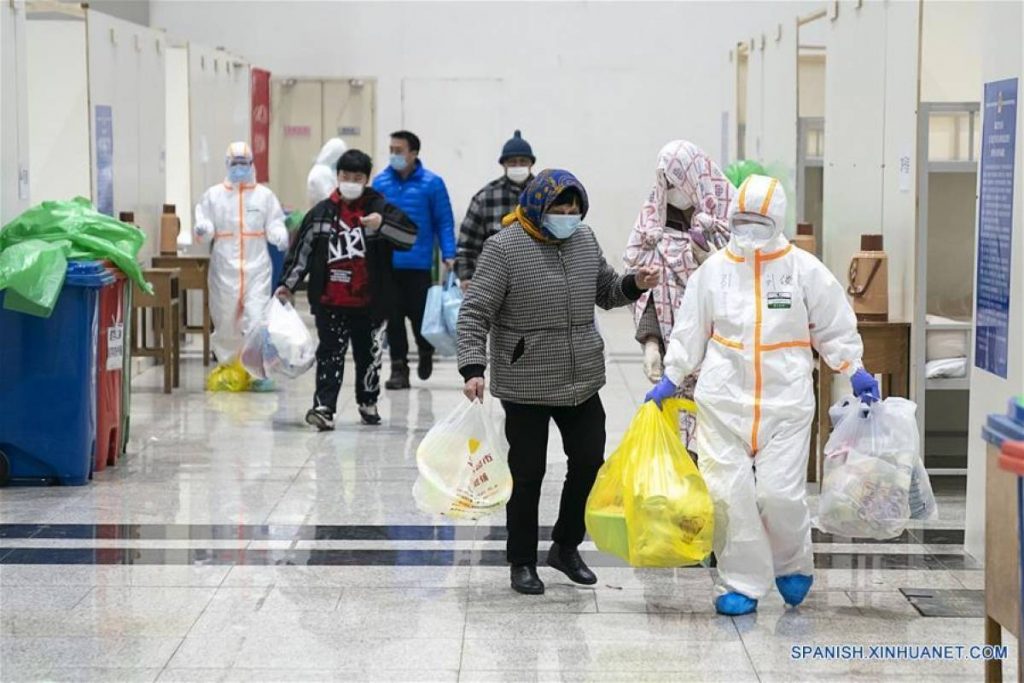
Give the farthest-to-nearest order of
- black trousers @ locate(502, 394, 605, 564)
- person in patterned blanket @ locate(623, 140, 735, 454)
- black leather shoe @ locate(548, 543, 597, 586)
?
person in patterned blanket @ locate(623, 140, 735, 454), black leather shoe @ locate(548, 543, 597, 586), black trousers @ locate(502, 394, 605, 564)

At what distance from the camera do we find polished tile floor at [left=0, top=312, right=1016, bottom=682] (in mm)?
4648

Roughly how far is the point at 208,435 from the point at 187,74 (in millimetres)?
4882

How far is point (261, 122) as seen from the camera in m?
15.6

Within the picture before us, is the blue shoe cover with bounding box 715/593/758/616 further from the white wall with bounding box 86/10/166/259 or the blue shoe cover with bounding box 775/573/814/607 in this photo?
the white wall with bounding box 86/10/166/259

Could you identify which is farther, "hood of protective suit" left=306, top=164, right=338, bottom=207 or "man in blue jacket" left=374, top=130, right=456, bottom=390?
"hood of protective suit" left=306, top=164, right=338, bottom=207

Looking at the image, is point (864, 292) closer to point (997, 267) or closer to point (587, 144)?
point (997, 267)

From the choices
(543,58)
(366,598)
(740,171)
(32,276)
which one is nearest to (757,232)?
(366,598)

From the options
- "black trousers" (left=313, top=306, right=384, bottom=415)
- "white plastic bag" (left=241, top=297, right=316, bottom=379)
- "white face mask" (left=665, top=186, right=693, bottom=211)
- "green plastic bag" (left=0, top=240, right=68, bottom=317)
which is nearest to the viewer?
"white face mask" (left=665, top=186, right=693, bottom=211)

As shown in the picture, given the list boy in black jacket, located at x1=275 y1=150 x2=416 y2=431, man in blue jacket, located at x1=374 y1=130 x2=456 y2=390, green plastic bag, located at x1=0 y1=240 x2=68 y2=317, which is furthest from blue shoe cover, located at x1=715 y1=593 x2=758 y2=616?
man in blue jacket, located at x1=374 y1=130 x2=456 y2=390

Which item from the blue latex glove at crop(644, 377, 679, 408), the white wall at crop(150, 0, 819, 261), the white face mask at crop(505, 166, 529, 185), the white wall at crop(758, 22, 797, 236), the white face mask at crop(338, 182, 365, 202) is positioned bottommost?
the blue latex glove at crop(644, 377, 679, 408)

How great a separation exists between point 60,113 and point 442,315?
9.00 feet

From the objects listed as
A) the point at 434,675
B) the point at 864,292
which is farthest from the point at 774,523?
the point at 864,292

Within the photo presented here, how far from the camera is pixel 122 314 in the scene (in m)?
7.73

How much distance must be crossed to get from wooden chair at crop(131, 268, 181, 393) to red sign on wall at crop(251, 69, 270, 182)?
4707 millimetres
